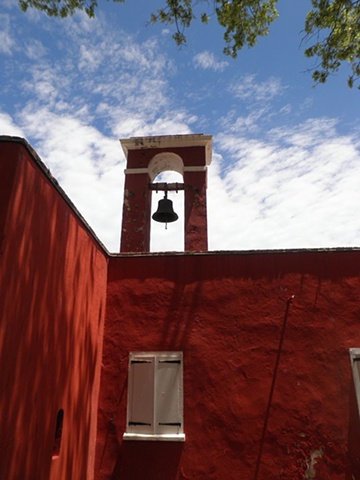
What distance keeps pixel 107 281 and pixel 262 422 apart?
3.47 m

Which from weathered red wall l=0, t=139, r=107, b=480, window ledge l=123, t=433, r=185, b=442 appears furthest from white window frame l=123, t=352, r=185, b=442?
weathered red wall l=0, t=139, r=107, b=480

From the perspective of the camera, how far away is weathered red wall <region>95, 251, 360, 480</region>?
5816 millimetres

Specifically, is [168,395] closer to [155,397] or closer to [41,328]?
[155,397]

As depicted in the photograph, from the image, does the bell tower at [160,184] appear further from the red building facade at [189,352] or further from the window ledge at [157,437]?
the window ledge at [157,437]

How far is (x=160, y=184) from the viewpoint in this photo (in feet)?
27.3

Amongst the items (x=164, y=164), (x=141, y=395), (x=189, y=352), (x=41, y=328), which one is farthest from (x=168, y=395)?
(x=164, y=164)

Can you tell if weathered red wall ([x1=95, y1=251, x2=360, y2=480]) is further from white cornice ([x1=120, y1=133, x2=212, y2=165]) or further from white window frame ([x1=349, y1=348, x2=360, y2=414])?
white cornice ([x1=120, y1=133, x2=212, y2=165])

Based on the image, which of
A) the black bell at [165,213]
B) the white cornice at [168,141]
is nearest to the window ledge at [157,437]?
the black bell at [165,213]

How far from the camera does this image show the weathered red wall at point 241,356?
19.1 ft

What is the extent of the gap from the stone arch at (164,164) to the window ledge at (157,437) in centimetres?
502

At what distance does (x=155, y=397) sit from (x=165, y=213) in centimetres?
355

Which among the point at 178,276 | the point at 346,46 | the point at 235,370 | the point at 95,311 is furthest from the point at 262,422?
the point at 346,46

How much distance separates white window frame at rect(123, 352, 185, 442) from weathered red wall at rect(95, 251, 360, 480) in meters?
0.12

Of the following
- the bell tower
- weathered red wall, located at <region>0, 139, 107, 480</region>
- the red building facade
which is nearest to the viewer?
weathered red wall, located at <region>0, 139, 107, 480</region>
